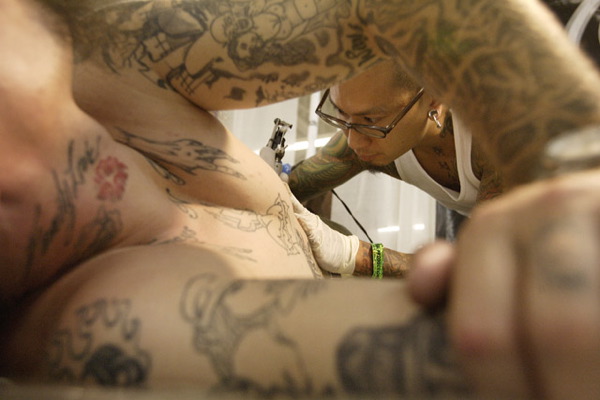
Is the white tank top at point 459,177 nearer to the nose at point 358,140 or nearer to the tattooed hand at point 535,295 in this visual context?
the nose at point 358,140

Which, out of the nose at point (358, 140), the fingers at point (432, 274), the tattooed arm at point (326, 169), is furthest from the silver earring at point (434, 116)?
the fingers at point (432, 274)

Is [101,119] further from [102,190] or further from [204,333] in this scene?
[204,333]

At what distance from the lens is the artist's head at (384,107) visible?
137 cm

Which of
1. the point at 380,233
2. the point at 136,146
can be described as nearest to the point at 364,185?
the point at 380,233

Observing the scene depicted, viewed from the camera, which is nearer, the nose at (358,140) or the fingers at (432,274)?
the fingers at (432,274)

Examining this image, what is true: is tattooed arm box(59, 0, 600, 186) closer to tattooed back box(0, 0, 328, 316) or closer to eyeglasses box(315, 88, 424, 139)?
tattooed back box(0, 0, 328, 316)

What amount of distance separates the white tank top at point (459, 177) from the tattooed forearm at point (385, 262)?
1.21 feet

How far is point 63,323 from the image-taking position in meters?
0.47

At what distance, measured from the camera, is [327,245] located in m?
1.30

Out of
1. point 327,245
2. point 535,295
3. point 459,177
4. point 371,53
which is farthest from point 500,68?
point 459,177

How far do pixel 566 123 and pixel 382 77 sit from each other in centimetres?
97

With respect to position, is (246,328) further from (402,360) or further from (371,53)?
(371,53)

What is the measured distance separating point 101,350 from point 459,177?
152 cm

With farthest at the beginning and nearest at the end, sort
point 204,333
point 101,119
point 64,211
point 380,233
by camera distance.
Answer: point 380,233 → point 101,119 → point 64,211 → point 204,333
